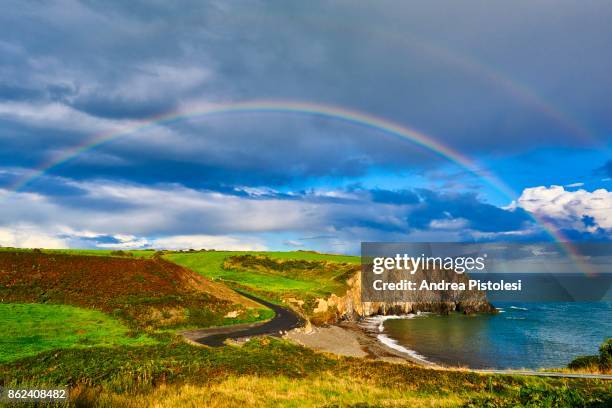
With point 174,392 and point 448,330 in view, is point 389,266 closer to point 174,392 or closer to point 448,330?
point 448,330

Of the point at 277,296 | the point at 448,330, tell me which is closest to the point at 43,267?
the point at 277,296

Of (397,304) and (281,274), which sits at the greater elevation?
(281,274)

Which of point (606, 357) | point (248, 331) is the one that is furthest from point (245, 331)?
point (606, 357)

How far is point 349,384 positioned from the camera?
18172mm

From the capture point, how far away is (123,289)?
4372 cm

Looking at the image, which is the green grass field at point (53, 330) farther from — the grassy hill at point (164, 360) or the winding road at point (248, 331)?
the winding road at point (248, 331)

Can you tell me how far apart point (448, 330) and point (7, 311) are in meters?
69.9

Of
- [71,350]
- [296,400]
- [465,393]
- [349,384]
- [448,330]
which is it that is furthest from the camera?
[448,330]

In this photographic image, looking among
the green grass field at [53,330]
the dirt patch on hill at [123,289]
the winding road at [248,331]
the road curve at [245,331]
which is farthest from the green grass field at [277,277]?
the green grass field at [53,330]

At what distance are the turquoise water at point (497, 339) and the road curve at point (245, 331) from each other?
60.1 ft

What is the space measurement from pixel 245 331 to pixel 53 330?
16.6 m

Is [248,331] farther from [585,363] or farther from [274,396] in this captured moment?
[585,363]

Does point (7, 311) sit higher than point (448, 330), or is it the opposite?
point (7, 311)

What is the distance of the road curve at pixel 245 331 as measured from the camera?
109ft
